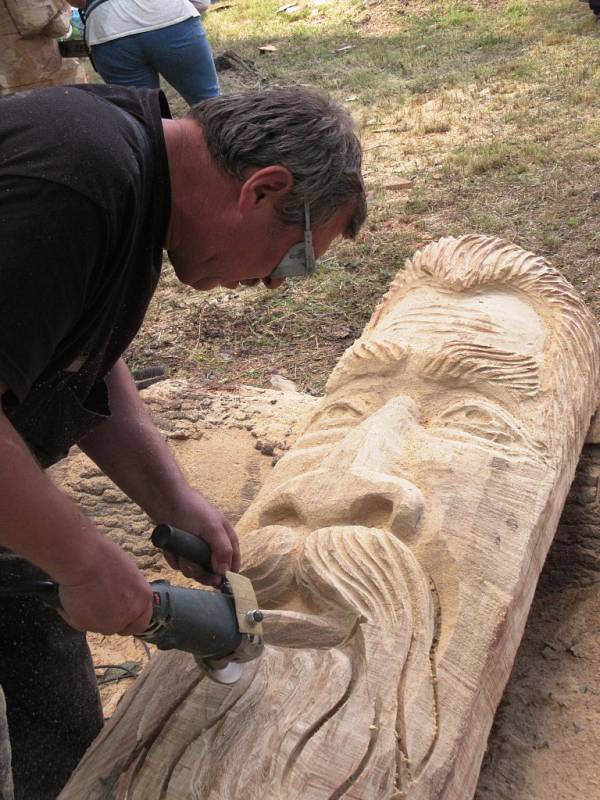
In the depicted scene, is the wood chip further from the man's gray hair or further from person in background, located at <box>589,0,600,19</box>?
the man's gray hair

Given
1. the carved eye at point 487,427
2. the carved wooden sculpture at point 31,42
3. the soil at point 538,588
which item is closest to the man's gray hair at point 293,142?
the carved eye at point 487,427

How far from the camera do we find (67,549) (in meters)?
1.51

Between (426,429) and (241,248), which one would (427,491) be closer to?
(426,429)

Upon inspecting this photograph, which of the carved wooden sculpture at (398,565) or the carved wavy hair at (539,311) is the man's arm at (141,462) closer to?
the carved wooden sculpture at (398,565)

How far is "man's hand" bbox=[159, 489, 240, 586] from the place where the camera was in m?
2.10

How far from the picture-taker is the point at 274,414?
13.7ft

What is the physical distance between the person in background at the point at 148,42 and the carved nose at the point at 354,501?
12.4 feet

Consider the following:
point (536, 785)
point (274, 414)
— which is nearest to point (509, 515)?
point (536, 785)

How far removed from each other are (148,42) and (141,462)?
3.92m

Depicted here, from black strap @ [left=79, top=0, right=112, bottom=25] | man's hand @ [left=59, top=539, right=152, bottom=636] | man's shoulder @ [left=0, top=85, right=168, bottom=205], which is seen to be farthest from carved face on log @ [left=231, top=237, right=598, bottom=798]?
black strap @ [left=79, top=0, right=112, bottom=25]

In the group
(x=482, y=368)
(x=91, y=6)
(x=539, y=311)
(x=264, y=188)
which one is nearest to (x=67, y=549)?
(x=264, y=188)

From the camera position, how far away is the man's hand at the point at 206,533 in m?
2.10

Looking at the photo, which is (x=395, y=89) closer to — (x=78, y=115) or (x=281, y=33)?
(x=281, y=33)

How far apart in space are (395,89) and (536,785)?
815cm
